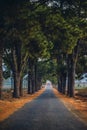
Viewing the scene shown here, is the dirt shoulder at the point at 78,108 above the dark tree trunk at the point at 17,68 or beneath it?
beneath

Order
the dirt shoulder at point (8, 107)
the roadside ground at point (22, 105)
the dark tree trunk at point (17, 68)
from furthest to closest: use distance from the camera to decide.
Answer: the dark tree trunk at point (17, 68) → the dirt shoulder at point (8, 107) → the roadside ground at point (22, 105)

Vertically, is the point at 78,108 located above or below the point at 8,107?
below

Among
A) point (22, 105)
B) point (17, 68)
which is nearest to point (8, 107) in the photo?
point (22, 105)

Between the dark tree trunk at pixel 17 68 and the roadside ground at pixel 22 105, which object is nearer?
the roadside ground at pixel 22 105

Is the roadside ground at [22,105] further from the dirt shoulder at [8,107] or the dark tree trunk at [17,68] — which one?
Answer: the dark tree trunk at [17,68]

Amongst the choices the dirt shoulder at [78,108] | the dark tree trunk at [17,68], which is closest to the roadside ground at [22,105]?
the dirt shoulder at [78,108]

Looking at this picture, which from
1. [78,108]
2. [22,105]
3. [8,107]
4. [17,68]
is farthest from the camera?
[17,68]

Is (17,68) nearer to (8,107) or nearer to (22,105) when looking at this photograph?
(22,105)

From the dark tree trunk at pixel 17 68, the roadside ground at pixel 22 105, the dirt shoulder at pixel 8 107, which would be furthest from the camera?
the dark tree trunk at pixel 17 68

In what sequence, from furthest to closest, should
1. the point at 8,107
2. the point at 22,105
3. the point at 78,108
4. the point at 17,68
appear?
the point at 17,68 → the point at 22,105 → the point at 8,107 → the point at 78,108

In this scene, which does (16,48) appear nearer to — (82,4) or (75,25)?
(75,25)

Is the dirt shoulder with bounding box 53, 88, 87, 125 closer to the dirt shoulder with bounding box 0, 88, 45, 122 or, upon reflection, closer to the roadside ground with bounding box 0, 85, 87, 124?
the roadside ground with bounding box 0, 85, 87, 124

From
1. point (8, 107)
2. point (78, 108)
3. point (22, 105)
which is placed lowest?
point (78, 108)

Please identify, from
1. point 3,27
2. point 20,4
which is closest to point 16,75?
point 3,27
